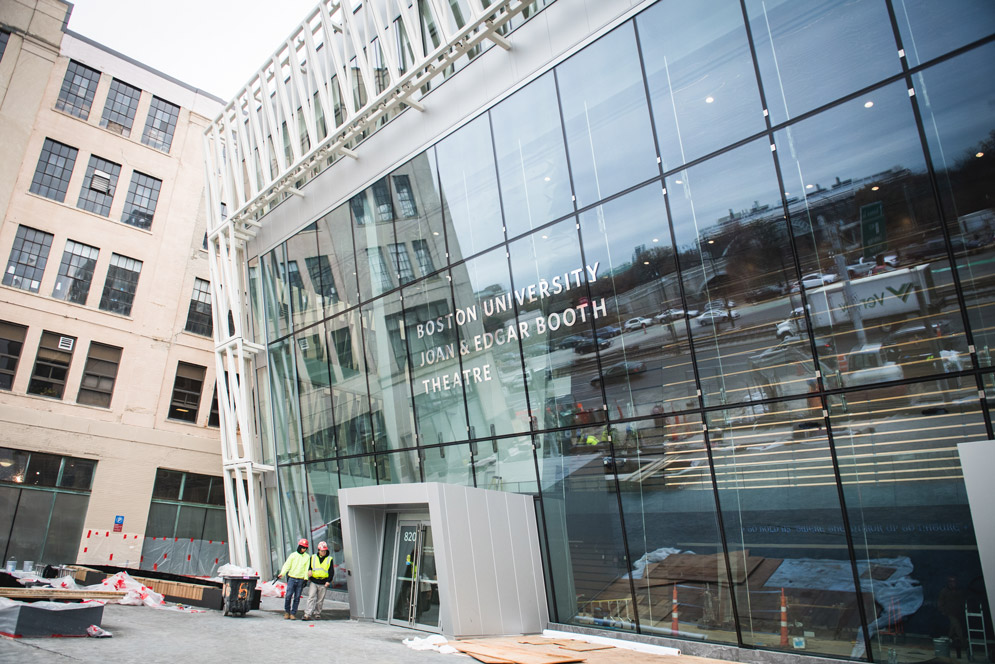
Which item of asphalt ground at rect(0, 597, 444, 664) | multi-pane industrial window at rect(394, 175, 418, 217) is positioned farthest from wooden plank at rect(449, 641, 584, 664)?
multi-pane industrial window at rect(394, 175, 418, 217)

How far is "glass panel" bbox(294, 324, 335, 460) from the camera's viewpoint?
19.8 m

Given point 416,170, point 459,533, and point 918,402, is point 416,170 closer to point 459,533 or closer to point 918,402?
point 459,533

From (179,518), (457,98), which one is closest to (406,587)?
(457,98)

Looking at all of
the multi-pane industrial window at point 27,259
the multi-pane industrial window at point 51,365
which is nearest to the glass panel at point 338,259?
the multi-pane industrial window at point 51,365

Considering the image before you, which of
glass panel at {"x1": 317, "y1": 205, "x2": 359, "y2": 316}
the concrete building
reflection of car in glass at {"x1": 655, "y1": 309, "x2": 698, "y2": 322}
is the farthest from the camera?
Answer: the concrete building

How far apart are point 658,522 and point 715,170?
21.3 ft

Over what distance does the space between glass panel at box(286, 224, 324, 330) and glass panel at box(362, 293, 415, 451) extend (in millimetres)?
3005

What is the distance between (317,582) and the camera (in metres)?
14.1

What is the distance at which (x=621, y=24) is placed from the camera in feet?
42.6

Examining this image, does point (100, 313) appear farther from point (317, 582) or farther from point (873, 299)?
point (873, 299)

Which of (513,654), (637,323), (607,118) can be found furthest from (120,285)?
(513,654)

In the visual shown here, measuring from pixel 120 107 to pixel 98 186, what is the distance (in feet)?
13.3

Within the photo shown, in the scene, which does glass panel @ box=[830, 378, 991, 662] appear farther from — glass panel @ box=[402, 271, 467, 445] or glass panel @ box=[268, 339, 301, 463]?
glass panel @ box=[268, 339, 301, 463]

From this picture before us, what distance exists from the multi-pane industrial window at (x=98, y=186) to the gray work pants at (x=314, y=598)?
20.9 m
